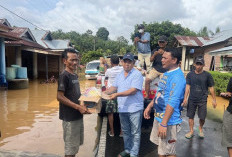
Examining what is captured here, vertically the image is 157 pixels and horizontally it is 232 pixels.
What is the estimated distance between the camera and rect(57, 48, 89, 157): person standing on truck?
2.50 metres

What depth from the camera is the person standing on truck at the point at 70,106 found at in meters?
2.50

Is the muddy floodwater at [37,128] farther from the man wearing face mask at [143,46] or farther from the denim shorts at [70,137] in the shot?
the man wearing face mask at [143,46]

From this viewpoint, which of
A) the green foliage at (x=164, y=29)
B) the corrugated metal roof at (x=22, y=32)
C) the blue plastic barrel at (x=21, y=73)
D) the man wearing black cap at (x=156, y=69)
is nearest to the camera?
the man wearing black cap at (x=156, y=69)

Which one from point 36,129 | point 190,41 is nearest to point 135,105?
point 36,129

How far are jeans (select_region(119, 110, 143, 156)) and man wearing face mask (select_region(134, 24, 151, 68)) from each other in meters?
2.73

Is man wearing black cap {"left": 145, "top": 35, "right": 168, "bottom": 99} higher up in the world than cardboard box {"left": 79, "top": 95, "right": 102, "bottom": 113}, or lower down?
higher up

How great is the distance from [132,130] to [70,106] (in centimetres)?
120

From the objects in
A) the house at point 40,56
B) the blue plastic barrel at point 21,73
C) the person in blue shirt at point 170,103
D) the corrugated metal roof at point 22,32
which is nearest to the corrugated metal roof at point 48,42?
the house at point 40,56

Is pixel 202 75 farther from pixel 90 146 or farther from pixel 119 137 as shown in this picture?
pixel 90 146

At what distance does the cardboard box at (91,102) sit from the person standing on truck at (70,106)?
3.6 inches

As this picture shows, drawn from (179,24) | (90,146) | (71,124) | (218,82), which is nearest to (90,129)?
(90,146)

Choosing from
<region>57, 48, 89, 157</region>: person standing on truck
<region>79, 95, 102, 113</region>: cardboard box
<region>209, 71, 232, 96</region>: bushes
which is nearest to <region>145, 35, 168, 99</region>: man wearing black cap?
<region>79, 95, 102, 113</region>: cardboard box

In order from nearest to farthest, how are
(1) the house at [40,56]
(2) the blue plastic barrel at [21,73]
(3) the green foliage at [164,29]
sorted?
(2) the blue plastic barrel at [21,73], (1) the house at [40,56], (3) the green foliage at [164,29]

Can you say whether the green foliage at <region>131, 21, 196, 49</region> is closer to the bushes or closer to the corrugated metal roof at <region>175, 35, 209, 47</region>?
the corrugated metal roof at <region>175, 35, 209, 47</region>
